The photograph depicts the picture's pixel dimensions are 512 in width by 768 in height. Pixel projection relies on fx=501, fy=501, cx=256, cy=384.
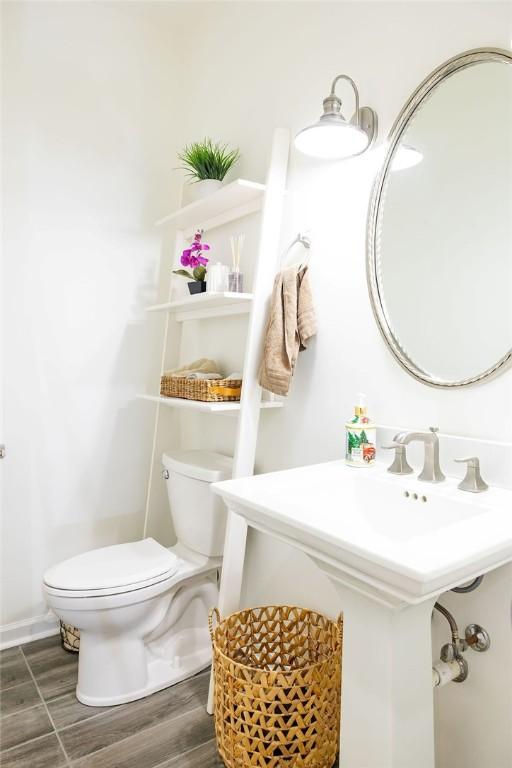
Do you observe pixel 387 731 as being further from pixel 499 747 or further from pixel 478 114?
pixel 478 114

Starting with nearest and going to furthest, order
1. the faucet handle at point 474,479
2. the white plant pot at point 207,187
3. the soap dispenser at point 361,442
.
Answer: the faucet handle at point 474,479
the soap dispenser at point 361,442
the white plant pot at point 207,187

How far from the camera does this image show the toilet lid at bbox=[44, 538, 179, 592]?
1641 mm

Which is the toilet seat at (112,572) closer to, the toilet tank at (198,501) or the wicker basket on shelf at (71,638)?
the toilet tank at (198,501)

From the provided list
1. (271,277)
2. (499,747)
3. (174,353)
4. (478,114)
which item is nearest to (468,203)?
(478,114)

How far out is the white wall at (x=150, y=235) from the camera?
1350mm

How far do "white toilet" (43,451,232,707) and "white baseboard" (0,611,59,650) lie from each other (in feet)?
1.57

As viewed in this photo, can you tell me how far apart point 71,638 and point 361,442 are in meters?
1.46

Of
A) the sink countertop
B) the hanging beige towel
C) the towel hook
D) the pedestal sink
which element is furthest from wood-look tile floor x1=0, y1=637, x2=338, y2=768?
the towel hook

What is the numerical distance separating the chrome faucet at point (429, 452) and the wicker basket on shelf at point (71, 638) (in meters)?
1.54

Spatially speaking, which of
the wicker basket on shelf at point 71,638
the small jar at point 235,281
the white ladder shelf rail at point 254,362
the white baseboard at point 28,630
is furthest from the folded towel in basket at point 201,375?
the white baseboard at point 28,630

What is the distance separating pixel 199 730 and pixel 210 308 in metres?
1.52

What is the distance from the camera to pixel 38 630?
2.11m

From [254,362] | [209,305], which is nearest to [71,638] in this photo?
[254,362]

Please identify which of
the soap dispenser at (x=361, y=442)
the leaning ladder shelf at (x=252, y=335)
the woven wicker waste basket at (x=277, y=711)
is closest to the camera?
the woven wicker waste basket at (x=277, y=711)
